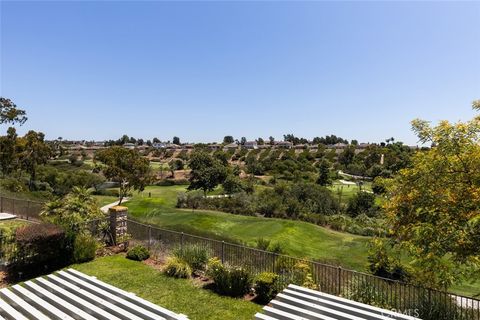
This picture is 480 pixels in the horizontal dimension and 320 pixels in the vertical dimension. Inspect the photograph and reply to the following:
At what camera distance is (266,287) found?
9422 millimetres

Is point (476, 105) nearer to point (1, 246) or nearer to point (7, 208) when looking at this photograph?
point (1, 246)

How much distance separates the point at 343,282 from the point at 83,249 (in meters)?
8.63

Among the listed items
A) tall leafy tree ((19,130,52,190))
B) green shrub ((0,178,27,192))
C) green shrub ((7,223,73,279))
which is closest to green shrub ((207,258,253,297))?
green shrub ((7,223,73,279))

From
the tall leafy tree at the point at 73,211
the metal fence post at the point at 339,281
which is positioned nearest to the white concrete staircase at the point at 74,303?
the metal fence post at the point at 339,281

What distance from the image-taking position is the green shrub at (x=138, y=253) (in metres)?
12.5

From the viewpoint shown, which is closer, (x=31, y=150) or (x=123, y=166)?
(x=123, y=166)

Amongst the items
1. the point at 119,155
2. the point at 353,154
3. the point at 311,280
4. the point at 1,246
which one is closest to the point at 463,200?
the point at 311,280

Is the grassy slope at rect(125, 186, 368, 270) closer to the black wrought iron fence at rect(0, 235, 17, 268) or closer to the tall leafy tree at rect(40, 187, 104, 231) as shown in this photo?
the tall leafy tree at rect(40, 187, 104, 231)

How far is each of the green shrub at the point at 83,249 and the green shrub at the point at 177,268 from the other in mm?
2978

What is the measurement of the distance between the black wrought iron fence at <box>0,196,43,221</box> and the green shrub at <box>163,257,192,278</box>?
961cm

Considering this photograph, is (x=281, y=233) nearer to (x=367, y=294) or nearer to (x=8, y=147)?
(x=367, y=294)

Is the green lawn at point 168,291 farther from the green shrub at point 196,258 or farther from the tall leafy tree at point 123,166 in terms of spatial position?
the tall leafy tree at point 123,166

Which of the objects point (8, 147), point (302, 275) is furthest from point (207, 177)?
point (302, 275)

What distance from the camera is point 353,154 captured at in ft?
302
